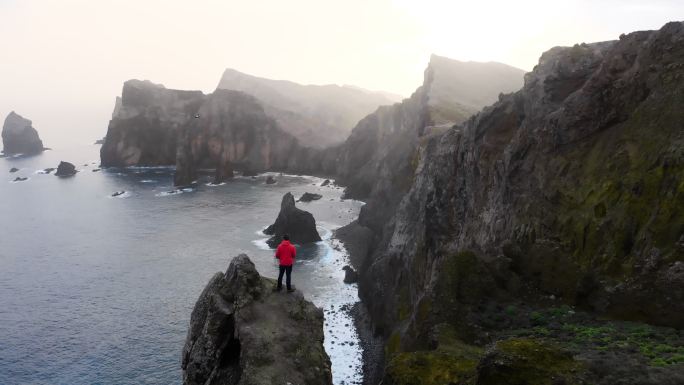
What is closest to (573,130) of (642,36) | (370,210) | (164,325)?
(642,36)

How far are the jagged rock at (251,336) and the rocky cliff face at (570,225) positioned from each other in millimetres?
3796

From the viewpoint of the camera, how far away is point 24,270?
7806cm

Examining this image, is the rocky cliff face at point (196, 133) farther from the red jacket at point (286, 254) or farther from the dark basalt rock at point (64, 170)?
the red jacket at point (286, 254)

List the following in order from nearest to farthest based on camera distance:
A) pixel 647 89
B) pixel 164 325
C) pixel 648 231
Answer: pixel 648 231, pixel 647 89, pixel 164 325

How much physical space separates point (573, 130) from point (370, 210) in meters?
63.8

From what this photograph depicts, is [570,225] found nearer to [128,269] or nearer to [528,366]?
[528,366]

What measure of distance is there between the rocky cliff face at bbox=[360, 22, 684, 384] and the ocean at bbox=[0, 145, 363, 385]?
80.7 ft

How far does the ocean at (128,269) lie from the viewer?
166 feet

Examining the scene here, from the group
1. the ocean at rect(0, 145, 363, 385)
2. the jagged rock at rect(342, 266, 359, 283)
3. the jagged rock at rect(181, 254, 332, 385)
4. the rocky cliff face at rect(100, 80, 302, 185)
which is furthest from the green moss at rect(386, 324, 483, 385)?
the rocky cliff face at rect(100, 80, 302, 185)

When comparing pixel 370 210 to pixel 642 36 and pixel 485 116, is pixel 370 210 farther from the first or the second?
pixel 642 36

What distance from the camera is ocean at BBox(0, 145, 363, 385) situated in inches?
1991

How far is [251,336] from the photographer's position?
20.1m

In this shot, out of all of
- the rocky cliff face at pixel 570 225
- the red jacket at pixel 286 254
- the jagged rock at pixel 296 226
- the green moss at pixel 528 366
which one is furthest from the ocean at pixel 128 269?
the green moss at pixel 528 366

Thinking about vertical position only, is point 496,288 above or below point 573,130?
below
